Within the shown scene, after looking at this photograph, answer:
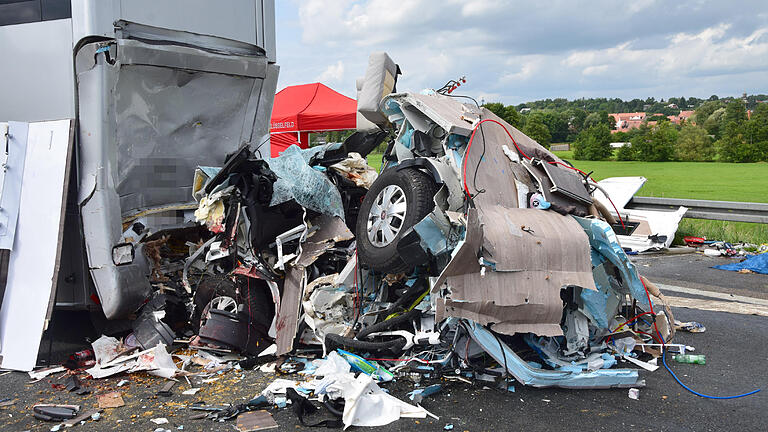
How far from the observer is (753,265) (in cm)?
792

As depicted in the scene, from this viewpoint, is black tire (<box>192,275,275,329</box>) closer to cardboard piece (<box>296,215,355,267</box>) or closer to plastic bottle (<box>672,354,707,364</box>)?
cardboard piece (<box>296,215,355,267</box>)

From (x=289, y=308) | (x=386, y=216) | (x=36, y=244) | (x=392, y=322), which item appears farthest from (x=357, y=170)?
(x=36, y=244)

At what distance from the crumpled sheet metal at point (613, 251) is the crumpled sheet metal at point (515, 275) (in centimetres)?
37

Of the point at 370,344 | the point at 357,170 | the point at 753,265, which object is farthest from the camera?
the point at 753,265

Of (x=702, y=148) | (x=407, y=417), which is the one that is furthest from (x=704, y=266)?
(x=702, y=148)

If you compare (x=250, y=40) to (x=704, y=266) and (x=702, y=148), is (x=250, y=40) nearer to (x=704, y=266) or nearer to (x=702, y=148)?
(x=704, y=266)

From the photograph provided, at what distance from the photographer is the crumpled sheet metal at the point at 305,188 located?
16.8ft

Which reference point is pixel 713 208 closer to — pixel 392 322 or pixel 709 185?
pixel 392 322

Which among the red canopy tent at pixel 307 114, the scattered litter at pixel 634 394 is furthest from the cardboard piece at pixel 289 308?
the red canopy tent at pixel 307 114

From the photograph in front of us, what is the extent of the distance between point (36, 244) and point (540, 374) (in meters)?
4.11

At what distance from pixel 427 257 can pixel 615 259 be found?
1.46m

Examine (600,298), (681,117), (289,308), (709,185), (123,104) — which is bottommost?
(709,185)

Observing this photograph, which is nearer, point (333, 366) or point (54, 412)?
point (54, 412)

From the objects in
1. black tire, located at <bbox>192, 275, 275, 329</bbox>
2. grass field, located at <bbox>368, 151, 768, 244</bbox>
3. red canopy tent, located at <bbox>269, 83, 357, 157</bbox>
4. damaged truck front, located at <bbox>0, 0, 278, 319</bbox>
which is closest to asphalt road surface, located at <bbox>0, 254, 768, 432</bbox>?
black tire, located at <bbox>192, 275, 275, 329</bbox>
